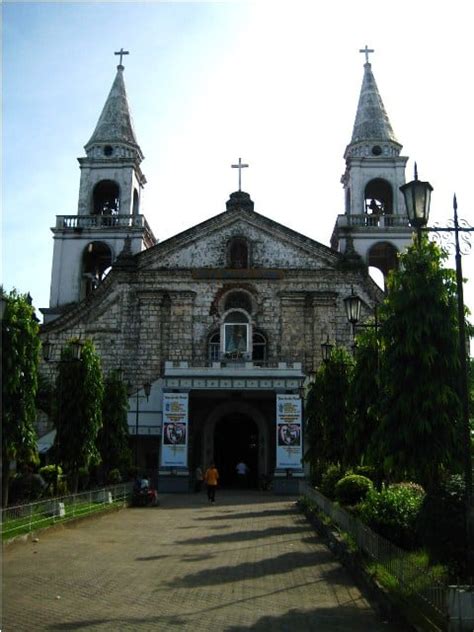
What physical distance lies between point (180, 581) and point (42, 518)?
259 inches

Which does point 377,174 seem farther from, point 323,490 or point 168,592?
point 168,592

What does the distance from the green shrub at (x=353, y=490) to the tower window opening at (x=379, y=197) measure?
1049 inches

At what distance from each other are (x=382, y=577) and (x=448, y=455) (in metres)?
2.34

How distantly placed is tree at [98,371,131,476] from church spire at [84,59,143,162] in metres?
19.4

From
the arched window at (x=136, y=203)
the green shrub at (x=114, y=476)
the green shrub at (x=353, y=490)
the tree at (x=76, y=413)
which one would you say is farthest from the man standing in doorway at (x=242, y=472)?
the arched window at (x=136, y=203)

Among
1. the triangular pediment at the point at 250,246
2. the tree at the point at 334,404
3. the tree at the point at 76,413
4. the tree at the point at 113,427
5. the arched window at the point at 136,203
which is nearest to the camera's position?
the tree at the point at 76,413

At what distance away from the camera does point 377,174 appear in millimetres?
40031

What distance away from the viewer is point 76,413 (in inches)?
806

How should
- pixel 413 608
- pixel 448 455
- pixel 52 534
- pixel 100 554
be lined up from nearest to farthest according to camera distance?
pixel 413 608 → pixel 448 455 → pixel 100 554 → pixel 52 534

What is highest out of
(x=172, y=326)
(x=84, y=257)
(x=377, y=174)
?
(x=377, y=174)

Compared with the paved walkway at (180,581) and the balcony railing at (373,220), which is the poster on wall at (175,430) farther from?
the balcony railing at (373,220)

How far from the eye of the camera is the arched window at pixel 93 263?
39281mm

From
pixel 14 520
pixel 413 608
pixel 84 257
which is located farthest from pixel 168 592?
pixel 84 257

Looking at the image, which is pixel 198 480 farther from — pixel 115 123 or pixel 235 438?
pixel 115 123
